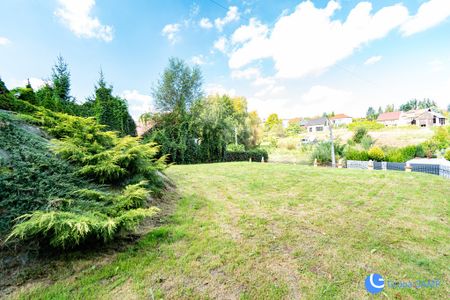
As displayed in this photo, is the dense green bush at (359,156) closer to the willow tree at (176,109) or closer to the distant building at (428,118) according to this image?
the willow tree at (176,109)

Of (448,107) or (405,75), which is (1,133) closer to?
(405,75)

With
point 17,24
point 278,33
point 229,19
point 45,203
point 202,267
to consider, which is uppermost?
point 229,19

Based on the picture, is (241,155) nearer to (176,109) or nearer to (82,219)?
(176,109)

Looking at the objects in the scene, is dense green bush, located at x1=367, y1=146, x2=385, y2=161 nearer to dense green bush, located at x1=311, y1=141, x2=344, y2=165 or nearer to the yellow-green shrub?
the yellow-green shrub

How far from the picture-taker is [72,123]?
380cm

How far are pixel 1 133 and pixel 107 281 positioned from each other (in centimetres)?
274

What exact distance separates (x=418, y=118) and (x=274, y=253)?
5328 centimetres

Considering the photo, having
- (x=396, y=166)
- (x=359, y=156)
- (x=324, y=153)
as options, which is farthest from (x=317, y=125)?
(x=396, y=166)

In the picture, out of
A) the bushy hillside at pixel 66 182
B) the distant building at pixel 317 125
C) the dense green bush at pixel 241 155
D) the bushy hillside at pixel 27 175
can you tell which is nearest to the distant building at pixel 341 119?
the distant building at pixel 317 125

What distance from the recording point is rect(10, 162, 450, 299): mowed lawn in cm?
172

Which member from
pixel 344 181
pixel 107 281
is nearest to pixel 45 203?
pixel 107 281

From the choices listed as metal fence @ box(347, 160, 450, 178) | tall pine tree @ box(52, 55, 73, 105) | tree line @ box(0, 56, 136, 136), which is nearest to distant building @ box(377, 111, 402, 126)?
metal fence @ box(347, 160, 450, 178)

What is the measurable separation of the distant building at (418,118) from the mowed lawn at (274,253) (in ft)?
154

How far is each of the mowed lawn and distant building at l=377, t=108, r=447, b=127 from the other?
46.9 metres
